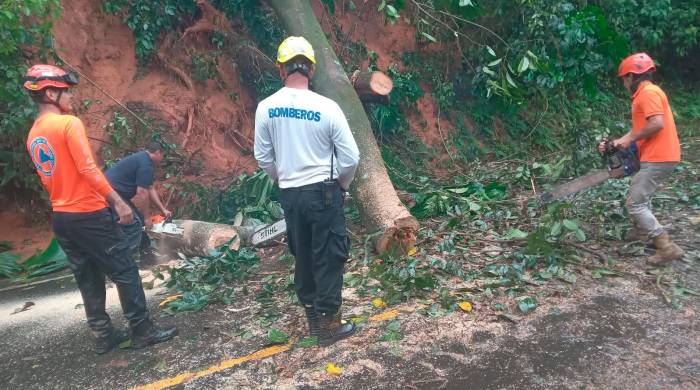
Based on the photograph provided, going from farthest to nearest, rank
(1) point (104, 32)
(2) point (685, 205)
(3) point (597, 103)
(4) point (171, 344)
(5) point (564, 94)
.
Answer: (3) point (597, 103) < (5) point (564, 94) < (1) point (104, 32) < (2) point (685, 205) < (4) point (171, 344)

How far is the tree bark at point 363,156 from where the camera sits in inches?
186

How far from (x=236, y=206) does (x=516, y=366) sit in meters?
4.65

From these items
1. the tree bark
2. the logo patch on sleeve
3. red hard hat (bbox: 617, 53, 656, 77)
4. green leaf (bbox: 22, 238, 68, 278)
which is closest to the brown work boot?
red hard hat (bbox: 617, 53, 656, 77)

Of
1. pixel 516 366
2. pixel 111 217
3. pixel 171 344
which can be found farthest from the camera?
pixel 171 344

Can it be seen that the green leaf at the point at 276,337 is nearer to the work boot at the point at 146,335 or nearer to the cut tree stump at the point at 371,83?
the work boot at the point at 146,335

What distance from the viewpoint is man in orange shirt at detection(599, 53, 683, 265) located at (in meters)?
3.92

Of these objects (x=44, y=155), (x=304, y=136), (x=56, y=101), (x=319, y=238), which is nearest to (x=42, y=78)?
(x=56, y=101)

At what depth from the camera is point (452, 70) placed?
30.8 feet

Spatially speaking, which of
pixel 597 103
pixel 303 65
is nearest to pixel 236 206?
pixel 303 65

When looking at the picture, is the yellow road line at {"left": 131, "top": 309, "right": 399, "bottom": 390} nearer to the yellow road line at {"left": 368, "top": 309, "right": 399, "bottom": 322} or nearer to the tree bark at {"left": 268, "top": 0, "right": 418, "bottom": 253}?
the yellow road line at {"left": 368, "top": 309, "right": 399, "bottom": 322}

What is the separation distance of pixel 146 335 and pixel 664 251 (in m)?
4.18

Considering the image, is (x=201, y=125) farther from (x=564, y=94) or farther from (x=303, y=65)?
(x=564, y=94)

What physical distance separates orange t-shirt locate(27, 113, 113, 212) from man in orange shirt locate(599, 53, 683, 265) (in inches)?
163

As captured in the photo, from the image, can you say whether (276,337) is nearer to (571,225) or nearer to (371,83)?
(571,225)
